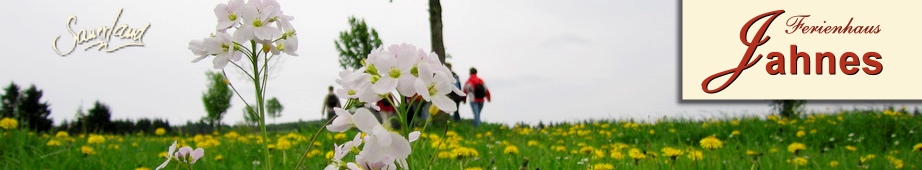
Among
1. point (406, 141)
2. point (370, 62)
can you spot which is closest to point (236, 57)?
point (370, 62)

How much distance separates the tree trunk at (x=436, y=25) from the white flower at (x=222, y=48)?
11.7 m

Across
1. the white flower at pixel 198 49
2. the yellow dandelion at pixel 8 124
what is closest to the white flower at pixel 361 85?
the white flower at pixel 198 49

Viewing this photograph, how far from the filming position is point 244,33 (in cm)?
200

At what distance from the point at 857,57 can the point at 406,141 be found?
8.98 metres

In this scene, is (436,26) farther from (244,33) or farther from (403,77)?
(403,77)

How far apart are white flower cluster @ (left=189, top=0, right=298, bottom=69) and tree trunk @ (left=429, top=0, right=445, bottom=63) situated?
11697 mm

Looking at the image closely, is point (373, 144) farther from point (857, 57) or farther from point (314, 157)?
point (857, 57)

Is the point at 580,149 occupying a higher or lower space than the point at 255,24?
lower

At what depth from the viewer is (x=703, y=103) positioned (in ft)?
32.2

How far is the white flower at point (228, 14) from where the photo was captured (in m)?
2.02

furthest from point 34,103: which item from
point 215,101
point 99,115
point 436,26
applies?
point 436,26

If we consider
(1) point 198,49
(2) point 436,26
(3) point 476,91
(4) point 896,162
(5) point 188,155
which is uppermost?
(2) point 436,26

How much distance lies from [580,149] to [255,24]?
4.32 metres

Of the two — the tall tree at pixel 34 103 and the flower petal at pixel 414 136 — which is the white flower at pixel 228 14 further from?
the tall tree at pixel 34 103
